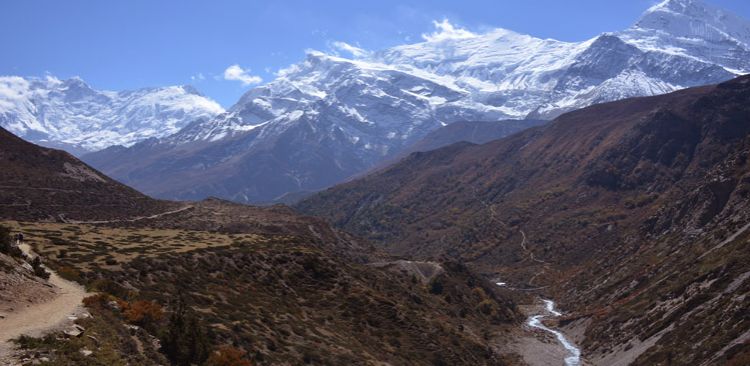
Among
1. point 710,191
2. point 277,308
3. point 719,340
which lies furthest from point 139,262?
point 710,191

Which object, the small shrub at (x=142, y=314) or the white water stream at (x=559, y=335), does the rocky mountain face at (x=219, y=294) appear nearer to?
the small shrub at (x=142, y=314)

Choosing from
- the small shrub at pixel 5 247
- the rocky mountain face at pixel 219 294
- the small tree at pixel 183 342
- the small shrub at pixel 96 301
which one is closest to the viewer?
the small tree at pixel 183 342

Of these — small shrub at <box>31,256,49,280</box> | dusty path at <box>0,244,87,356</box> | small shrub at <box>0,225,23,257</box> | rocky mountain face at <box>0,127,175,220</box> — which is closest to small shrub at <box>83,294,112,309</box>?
dusty path at <box>0,244,87,356</box>

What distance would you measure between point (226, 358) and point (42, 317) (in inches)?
379

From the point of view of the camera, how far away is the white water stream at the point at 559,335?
83.2 m

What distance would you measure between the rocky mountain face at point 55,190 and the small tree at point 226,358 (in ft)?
227

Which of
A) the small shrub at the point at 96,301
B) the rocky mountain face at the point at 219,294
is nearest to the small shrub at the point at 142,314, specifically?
the rocky mountain face at the point at 219,294

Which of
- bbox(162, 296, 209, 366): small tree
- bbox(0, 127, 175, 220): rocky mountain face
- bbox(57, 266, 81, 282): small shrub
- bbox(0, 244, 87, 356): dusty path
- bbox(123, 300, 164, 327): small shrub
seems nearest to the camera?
bbox(0, 244, 87, 356): dusty path

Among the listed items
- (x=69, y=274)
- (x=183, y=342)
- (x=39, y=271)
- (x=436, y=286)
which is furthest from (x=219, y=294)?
(x=436, y=286)

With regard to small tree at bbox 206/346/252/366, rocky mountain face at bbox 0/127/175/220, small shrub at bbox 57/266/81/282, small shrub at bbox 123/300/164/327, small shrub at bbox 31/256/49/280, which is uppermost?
rocky mountain face at bbox 0/127/175/220

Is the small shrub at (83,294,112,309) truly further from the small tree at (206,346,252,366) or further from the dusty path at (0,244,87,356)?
the small tree at (206,346,252,366)

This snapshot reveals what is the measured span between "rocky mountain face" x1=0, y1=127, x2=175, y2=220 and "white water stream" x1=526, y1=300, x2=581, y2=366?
73.3 metres

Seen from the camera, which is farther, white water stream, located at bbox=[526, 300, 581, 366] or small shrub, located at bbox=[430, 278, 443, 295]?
small shrub, located at bbox=[430, 278, 443, 295]

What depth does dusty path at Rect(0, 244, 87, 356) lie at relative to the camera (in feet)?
93.1
